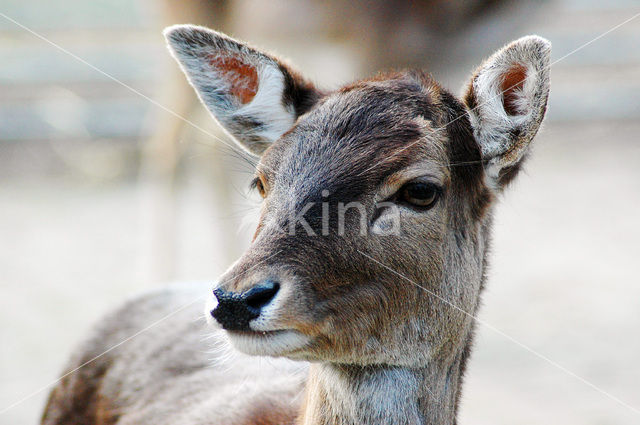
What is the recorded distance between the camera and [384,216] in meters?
2.94

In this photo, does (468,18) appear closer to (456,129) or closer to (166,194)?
(166,194)

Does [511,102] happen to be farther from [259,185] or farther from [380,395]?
[380,395]

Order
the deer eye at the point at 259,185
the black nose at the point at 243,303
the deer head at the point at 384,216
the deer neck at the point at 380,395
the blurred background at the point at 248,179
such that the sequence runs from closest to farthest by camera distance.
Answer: the black nose at the point at 243,303, the deer head at the point at 384,216, the deer neck at the point at 380,395, the deer eye at the point at 259,185, the blurred background at the point at 248,179

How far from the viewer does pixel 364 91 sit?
10.5 feet

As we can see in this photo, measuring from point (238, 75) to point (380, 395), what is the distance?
1.46m

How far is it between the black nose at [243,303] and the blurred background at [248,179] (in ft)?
4.55

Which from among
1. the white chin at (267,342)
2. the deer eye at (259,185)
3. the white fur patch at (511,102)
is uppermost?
the white fur patch at (511,102)

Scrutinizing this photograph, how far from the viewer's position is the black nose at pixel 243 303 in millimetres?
2621

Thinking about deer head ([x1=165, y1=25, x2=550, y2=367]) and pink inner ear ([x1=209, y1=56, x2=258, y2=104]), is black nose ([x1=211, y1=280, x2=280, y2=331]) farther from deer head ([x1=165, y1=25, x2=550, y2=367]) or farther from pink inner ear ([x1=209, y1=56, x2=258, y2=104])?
pink inner ear ([x1=209, y1=56, x2=258, y2=104])

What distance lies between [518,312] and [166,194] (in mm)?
3657

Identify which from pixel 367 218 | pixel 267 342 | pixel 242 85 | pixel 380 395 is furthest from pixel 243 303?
pixel 242 85

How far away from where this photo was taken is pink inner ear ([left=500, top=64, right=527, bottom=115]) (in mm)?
3123

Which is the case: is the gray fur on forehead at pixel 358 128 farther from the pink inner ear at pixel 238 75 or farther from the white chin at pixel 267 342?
the white chin at pixel 267 342

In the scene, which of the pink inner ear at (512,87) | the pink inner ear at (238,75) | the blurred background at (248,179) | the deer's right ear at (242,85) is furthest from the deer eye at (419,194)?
the blurred background at (248,179)
